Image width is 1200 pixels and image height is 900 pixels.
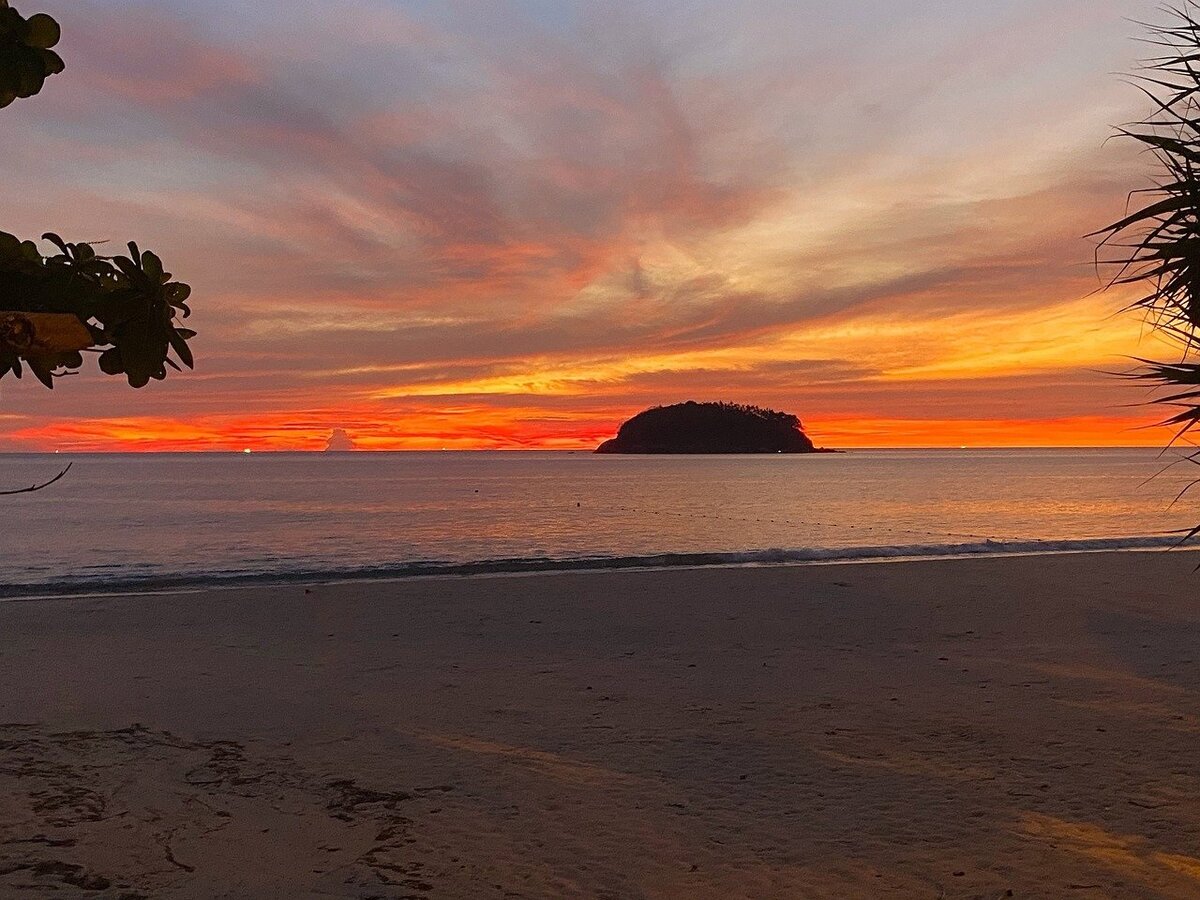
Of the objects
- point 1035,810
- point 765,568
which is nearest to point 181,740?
point 1035,810

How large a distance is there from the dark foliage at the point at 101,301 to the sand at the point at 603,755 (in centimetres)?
349

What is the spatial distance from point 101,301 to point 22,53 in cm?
50

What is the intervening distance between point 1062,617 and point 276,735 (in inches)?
406

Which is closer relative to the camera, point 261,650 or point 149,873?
point 149,873

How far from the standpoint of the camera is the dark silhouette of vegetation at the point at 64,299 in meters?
1.74

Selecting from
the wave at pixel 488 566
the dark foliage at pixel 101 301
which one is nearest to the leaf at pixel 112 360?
the dark foliage at pixel 101 301

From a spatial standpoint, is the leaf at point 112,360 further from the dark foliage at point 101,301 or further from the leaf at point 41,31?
the leaf at point 41,31

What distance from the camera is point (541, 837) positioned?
17.1ft

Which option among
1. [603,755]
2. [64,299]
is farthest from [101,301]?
[603,755]

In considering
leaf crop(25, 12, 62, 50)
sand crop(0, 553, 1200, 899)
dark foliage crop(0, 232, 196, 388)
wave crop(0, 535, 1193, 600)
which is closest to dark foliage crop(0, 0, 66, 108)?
leaf crop(25, 12, 62, 50)

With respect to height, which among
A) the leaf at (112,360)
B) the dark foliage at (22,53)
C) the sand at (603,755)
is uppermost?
the dark foliage at (22,53)

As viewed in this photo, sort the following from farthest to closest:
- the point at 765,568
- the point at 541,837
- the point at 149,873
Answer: the point at 765,568 → the point at 541,837 → the point at 149,873

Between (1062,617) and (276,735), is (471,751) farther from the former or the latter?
(1062,617)

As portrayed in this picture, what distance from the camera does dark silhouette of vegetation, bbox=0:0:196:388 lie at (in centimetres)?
174
